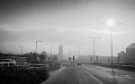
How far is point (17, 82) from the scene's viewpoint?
763 inches

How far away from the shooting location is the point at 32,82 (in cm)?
2169

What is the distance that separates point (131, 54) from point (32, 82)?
137 m

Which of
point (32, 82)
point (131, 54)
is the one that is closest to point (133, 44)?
point (131, 54)

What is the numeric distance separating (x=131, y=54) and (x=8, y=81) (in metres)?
141

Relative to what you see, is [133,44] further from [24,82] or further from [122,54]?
[24,82]

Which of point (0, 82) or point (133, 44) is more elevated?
point (133, 44)

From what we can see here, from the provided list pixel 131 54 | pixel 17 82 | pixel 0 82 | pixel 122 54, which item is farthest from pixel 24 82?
pixel 122 54

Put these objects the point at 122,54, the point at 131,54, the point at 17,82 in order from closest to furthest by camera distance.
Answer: the point at 17,82 → the point at 131,54 → the point at 122,54

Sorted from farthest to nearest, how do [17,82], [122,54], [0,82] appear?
[122,54], [17,82], [0,82]

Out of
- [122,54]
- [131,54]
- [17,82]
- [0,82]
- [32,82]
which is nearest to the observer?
[0,82]

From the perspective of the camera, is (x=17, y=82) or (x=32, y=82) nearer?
(x=17, y=82)

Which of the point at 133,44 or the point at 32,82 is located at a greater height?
the point at 133,44

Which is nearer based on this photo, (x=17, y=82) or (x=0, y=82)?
(x=0, y=82)

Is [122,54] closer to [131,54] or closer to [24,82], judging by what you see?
[131,54]
